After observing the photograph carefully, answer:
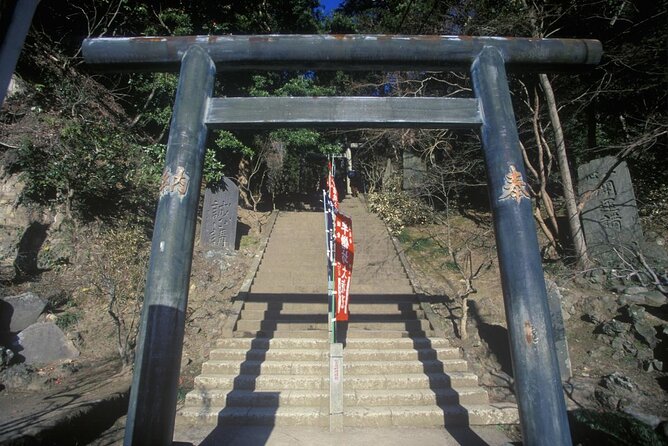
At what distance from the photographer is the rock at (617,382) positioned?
19.8 ft

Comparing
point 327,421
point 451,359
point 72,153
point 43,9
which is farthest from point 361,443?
point 43,9

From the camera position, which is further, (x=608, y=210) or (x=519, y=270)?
(x=608, y=210)

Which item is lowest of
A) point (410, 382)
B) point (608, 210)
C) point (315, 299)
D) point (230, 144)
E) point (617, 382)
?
point (410, 382)

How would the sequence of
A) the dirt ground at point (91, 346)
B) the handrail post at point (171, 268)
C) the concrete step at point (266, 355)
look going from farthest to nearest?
1. the concrete step at point (266, 355)
2. the dirt ground at point (91, 346)
3. the handrail post at point (171, 268)

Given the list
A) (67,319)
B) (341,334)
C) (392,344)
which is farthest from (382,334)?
(67,319)

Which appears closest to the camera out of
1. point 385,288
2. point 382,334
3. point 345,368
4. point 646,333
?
point 345,368

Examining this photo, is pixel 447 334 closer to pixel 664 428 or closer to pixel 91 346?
pixel 664 428

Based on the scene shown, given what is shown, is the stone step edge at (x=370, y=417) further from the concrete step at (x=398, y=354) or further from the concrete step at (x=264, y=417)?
the concrete step at (x=398, y=354)

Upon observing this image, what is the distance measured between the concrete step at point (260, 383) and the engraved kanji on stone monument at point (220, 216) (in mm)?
5810

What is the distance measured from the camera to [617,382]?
614 centimetres

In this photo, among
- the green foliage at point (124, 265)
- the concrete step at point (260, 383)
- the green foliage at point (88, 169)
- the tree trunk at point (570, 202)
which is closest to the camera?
the concrete step at point (260, 383)

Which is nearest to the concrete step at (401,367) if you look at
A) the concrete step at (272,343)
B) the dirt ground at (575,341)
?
the dirt ground at (575,341)

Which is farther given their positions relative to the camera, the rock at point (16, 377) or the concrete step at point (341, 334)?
the concrete step at point (341, 334)

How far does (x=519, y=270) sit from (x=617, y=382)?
16.6 ft
